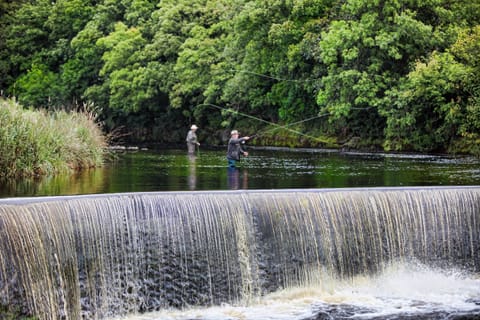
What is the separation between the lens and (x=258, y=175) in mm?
19891

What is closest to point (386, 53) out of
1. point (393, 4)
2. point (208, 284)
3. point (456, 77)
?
point (393, 4)

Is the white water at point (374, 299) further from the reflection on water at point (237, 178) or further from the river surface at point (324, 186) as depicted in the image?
the reflection on water at point (237, 178)

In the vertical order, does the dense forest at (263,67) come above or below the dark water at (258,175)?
above

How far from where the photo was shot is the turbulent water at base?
11.9 metres

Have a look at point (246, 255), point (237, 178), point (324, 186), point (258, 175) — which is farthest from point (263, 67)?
point (246, 255)

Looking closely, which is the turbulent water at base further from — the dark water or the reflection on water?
the reflection on water

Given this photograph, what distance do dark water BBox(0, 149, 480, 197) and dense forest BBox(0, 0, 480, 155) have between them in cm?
304

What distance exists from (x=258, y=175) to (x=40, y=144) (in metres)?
5.25

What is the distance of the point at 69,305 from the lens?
39.2ft

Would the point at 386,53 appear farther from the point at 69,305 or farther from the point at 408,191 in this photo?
the point at 69,305

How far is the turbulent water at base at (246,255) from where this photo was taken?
39.1 feet

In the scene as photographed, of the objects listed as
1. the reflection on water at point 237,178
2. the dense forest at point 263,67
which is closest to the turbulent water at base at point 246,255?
the reflection on water at point 237,178

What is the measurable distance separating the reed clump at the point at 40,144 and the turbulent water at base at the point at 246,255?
547 centimetres

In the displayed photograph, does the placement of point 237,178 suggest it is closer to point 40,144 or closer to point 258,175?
point 258,175
